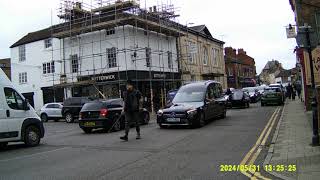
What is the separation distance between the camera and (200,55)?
5084 centimetres

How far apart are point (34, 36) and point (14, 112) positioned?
32489 mm

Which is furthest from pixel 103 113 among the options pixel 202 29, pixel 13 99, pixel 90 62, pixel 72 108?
pixel 202 29

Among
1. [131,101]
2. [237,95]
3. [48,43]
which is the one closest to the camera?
[131,101]

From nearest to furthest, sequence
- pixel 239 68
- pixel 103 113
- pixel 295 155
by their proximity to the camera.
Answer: pixel 295 155
pixel 103 113
pixel 239 68

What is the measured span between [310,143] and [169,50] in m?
32.3

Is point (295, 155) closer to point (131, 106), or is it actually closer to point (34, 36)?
point (131, 106)

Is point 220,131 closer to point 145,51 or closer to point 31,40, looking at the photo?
point 145,51

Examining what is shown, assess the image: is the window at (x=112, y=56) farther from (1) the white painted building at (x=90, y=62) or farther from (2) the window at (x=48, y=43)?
(2) the window at (x=48, y=43)

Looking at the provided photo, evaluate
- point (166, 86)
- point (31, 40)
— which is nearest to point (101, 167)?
point (166, 86)

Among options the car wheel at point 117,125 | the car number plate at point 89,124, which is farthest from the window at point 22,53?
the car wheel at point 117,125

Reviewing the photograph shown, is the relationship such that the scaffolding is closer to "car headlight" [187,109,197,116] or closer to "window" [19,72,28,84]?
"window" [19,72,28,84]

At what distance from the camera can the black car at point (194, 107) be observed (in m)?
17.2

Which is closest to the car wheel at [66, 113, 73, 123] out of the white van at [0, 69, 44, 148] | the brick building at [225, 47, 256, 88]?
the white van at [0, 69, 44, 148]

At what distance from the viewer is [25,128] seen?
47.2 ft
